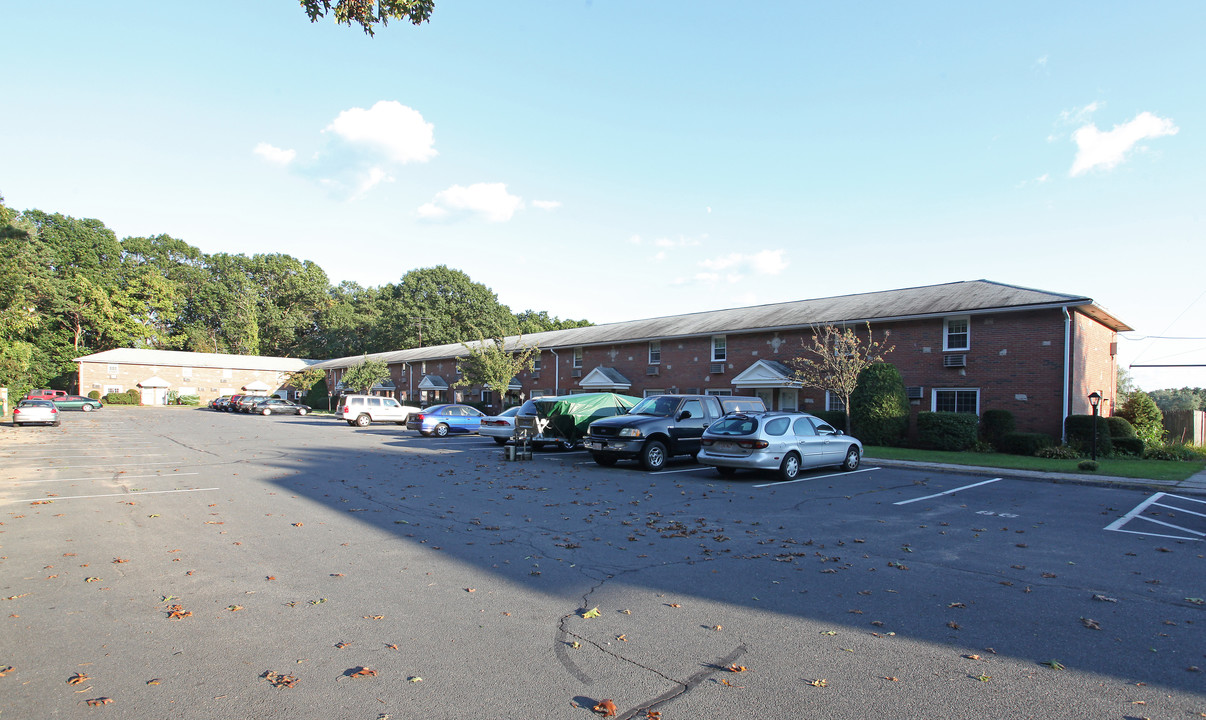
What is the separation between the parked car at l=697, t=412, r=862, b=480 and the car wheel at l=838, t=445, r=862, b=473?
401mm

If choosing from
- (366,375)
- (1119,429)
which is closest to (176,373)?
(366,375)

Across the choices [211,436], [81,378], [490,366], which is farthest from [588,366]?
[81,378]

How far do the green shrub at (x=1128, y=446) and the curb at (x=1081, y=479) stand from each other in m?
4.53

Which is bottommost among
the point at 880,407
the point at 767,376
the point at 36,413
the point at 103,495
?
the point at 36,413

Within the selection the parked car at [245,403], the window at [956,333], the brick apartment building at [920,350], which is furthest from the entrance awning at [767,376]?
the parked car at [245,403]

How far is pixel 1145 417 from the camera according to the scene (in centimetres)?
2244

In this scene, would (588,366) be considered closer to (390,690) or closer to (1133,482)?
(1133,482)

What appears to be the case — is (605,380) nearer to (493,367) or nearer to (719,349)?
(493,367)

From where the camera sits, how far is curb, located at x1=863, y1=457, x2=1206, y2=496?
12258 mm

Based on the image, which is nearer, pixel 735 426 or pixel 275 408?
pixel 735 426

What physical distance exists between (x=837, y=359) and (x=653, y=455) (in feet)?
34.3

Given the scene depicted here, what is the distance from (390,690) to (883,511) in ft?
27.5

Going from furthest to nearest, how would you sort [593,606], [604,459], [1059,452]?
[1059,452]
[604,459]
[593,606]

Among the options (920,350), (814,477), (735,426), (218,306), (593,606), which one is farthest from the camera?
(218,306)
